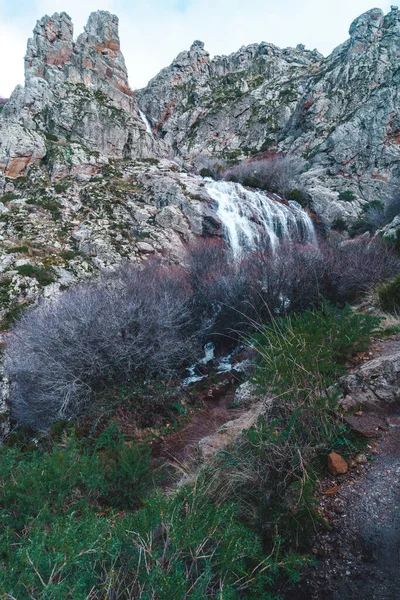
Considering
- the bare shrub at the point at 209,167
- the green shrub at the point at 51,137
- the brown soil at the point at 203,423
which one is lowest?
the brown soil at the point at 203,423

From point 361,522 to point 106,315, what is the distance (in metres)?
6.70

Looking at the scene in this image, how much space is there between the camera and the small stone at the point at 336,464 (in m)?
2.28

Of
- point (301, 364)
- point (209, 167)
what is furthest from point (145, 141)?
point (301, 364)

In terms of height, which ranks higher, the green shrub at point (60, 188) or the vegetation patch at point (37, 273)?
the green shrub at point (60, 188)

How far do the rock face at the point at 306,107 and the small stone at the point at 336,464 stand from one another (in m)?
25.1

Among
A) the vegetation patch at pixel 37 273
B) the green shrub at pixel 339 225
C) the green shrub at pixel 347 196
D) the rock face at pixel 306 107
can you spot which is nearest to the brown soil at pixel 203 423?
the vegetation patch at pixel 37 273

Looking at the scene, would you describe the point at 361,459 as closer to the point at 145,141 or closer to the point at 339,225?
the point at 339,225

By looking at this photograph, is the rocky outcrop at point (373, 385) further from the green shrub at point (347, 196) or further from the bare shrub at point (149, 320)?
the green shrub at point (347, 196)

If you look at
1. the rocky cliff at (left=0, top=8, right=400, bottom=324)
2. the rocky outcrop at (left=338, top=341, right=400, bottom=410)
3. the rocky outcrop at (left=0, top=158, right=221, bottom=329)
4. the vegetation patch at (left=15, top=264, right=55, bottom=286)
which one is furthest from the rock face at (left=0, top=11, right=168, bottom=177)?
the rocky outcrop at (left=338, top=341, right=400, bottom=410)

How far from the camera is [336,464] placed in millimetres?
2307

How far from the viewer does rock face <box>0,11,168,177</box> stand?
974 inches

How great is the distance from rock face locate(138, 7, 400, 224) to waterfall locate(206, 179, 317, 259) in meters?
3.66

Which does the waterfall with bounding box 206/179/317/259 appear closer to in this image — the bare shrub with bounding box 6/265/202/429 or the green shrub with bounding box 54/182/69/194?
the green shrub with bounding box 54/182/69/194

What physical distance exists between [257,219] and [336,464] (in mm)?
20769
